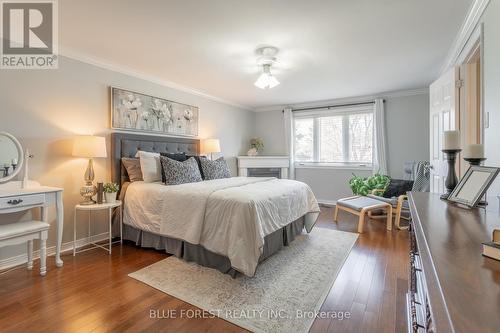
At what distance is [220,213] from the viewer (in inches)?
92.4

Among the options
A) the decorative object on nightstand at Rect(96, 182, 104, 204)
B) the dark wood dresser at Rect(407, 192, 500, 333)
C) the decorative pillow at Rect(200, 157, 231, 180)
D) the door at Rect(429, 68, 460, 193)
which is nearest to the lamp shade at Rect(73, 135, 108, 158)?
the decorative object on nightstand at Rect(96, 182, 104, 204)

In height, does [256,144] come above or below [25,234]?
above

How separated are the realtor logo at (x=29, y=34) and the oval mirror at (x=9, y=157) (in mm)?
727

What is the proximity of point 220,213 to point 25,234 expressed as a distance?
1742 mm

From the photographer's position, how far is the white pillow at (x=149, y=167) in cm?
324

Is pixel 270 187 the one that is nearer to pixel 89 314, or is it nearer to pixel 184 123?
pixel 89 314

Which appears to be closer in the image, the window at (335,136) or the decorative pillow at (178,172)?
the decorative pillow at (178,172)

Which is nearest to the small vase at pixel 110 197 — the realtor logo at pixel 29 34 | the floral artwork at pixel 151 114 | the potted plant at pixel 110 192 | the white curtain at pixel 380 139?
the potted plant at pixel 110 192

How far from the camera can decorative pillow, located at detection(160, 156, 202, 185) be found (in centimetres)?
308

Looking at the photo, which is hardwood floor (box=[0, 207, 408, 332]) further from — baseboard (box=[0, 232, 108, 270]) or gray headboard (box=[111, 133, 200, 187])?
gray headboard (box=[111, 133, 200, 187])

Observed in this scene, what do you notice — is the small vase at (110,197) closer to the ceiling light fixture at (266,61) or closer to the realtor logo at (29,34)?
the realtor logo at (29,34)

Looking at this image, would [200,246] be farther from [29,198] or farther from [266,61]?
[266,61]

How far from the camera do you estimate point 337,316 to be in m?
1.76

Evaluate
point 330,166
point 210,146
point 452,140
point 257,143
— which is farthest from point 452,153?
point 257,143
